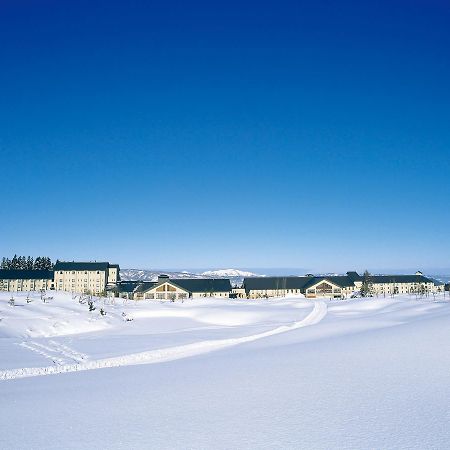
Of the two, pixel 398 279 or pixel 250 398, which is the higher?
pixel 250 398

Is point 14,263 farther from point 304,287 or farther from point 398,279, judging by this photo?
point 398,279

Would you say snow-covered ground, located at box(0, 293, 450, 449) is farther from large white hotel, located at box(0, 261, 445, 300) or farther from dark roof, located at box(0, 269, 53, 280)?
dark roof, located at box(0, 269, 53, 280)

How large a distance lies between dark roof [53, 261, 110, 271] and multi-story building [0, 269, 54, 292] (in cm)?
511

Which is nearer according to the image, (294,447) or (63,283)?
(294,447)

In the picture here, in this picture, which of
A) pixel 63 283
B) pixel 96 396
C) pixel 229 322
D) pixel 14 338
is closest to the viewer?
pixel 96 396

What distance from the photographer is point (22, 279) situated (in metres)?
111

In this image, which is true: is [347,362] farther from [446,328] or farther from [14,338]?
[14,338]

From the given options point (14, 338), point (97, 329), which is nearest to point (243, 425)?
point (14, 338)

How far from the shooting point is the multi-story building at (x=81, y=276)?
119 m

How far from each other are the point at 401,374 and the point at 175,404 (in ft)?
17.4

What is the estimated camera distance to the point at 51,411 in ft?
26.0

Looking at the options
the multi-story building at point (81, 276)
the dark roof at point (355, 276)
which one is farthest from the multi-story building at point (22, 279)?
the dark roof at point (355, 276)

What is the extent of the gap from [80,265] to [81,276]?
11.6 ft

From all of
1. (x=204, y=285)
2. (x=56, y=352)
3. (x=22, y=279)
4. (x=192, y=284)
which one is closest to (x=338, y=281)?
(x=204, y=285)
